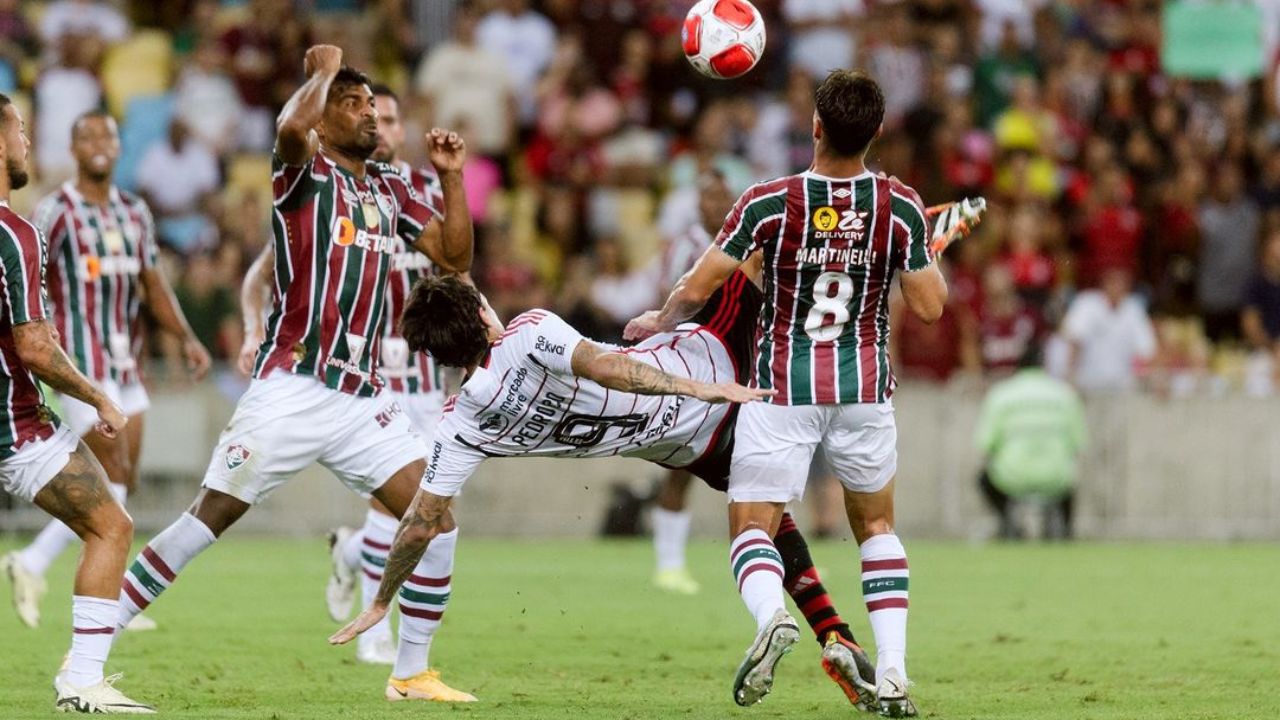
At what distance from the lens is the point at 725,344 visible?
29.5 feet

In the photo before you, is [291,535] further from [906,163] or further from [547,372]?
[547,372]

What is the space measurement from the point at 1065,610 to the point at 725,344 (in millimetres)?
5142

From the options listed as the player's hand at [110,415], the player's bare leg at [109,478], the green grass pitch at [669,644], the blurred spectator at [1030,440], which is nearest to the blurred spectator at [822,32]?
the blurred spectator at [1030,440]

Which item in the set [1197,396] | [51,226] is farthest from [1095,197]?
[51,226]

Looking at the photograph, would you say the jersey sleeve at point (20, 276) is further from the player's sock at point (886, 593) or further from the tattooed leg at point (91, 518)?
the player's sock at point (886, 593)

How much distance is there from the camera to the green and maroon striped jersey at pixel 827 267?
27.5 ft

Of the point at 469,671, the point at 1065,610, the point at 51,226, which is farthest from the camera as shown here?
the point at 1065,610

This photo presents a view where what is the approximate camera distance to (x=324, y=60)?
889 cm

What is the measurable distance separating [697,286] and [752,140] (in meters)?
13.5

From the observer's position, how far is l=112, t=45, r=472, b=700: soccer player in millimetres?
9117

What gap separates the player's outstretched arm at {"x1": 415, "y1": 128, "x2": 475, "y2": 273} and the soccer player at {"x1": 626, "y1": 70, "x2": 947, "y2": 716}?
1.23m

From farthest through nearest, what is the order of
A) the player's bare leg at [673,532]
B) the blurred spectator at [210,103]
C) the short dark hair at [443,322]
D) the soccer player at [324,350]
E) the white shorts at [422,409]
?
the blurred spectator at [210,103] < the player's bare leg at [673,532] < the white shorts at [422,409] < the soccer player at [324,350] < the short dark hair at [443,322]

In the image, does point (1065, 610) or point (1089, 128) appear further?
point (1089, 128)

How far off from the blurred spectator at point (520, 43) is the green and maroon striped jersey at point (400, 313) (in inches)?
453
